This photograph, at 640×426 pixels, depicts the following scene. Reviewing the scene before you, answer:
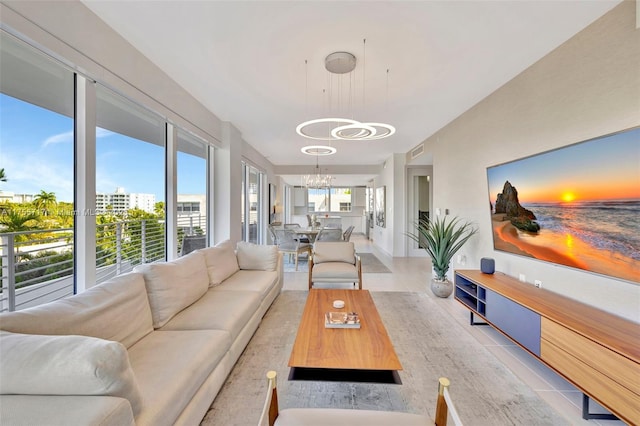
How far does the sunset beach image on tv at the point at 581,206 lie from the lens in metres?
1.80

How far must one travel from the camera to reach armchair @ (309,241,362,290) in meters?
3.95

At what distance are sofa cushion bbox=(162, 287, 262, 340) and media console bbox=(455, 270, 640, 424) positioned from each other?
248 centimetres

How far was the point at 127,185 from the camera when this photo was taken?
2.71 meters

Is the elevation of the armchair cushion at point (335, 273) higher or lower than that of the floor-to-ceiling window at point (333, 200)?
lower

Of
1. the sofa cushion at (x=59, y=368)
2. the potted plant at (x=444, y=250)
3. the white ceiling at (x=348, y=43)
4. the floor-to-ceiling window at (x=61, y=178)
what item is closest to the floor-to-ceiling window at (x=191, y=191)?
the floor-to-ceiling window at (x=61, y=178)

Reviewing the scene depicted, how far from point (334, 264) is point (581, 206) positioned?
3023 millimetres

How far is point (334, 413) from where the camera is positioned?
1235 millimetres

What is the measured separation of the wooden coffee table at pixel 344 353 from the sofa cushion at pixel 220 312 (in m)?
0.60

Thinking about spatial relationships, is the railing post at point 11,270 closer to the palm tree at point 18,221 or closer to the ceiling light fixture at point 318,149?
the palm tree at point 18,221

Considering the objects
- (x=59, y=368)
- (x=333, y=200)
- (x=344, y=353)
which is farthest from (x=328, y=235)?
(x=333, y=200)

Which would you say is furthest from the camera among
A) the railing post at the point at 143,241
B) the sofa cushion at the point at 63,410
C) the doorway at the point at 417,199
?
the doorway at the point at 417,199

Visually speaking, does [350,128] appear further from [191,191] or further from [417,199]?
[417,199]

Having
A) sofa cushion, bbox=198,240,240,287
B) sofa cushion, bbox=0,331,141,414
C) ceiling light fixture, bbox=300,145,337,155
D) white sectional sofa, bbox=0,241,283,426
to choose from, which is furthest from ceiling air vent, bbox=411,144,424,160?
sofa cushion, bbox=0,331,141,414

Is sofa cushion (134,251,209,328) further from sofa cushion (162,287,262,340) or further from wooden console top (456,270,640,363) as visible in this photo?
wooden console top (456,270,640,363)
